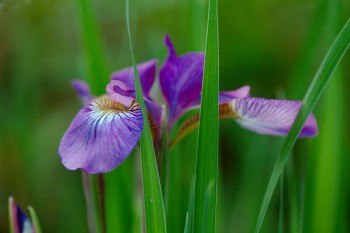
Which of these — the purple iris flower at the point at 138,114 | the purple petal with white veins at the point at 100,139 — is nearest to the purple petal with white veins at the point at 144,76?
the purple iris flower at the point at 138,114

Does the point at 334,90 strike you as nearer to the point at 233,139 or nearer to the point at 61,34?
the point at 233,139

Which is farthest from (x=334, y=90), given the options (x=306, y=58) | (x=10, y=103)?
(x=10, y=103)

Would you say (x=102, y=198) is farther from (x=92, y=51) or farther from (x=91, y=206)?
(x=92, y=51)

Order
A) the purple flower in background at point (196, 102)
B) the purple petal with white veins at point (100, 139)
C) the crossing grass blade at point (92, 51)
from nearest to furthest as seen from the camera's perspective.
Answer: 1. the purple petal with white veins at point (100, 139)
2. the purple flower in background at point (196, 102)
3. the crossing grass blade at point (92, 51)

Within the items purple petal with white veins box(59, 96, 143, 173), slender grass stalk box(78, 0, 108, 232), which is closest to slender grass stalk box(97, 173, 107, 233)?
slender grass stalk box(78, 0, 108, 232)

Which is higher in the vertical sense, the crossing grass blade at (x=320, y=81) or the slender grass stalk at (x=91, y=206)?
the crossing grass blade at (x=320, y=81)

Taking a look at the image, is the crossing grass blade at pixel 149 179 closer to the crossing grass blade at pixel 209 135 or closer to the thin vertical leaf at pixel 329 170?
the crossing grass blade at pixel 209 135
